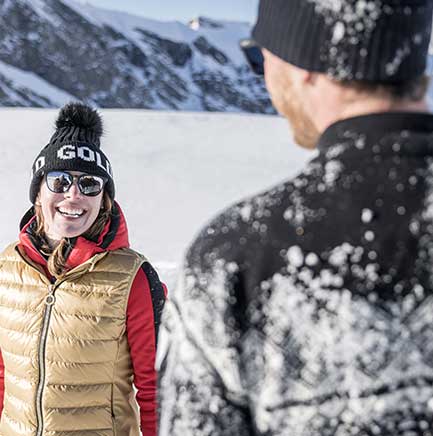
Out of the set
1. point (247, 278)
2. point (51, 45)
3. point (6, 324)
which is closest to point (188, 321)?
point (247, 278)

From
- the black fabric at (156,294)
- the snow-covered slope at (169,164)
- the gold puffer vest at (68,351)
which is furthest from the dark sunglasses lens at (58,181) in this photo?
the snow-covered slope at (169,164)

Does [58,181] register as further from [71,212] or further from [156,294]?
[156,294]

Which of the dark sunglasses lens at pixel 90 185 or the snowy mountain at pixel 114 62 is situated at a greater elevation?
the snowy mountain at pixel 114 62

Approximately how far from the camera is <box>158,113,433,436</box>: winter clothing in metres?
0.76

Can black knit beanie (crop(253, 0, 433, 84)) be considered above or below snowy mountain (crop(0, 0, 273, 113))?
below

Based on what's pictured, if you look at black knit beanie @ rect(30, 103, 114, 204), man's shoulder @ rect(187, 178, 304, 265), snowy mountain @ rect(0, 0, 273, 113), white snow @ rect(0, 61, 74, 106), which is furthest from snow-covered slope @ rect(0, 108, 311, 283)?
white snow @ rect(0, 61, 74, 106)

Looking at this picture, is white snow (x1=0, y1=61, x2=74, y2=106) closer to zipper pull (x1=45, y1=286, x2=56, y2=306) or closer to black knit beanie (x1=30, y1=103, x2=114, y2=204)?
black knit beanie (x1=30, y1=103, x2=114, y2=204)

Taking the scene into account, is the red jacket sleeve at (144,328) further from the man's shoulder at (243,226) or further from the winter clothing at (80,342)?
the man's shoulder at (243,226)

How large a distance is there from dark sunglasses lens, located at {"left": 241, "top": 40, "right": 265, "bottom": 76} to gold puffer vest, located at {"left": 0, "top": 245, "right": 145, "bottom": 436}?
38.4 inches

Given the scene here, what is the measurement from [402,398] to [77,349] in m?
1.27

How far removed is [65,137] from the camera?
2.21 meters

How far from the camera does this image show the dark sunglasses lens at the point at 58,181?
2113mm

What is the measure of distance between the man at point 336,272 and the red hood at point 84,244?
3.88 ft

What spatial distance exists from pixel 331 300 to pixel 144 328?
3.98 ft
